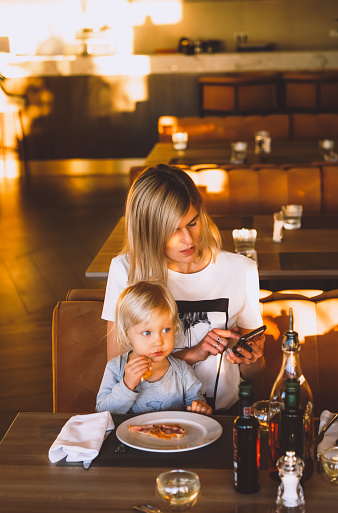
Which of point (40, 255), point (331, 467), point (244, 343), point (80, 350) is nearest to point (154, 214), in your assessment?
point (244, 343)

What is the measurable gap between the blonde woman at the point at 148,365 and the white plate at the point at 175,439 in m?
0.08

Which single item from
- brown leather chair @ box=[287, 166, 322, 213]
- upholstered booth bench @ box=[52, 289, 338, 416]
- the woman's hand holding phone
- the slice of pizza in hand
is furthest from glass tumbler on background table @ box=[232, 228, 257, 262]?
the slice of pizza in hand

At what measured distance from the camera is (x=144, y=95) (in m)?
9.60

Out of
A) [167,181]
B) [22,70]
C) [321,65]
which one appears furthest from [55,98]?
[167,181]

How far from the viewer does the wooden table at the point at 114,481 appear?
1484 millimetres

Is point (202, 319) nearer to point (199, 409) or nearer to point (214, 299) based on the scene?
point (214, 299)

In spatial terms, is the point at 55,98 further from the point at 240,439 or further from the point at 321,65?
the point at 240,439

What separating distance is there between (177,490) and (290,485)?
22 centimetres

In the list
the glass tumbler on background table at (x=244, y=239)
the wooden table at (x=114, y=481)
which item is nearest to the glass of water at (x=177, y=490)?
the wooden table at (x=114, y=481)

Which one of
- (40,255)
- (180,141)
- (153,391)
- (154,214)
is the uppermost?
(154,214)

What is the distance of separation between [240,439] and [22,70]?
28.9 feet

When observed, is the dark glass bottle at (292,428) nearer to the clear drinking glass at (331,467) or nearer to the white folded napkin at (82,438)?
the clear drinking glass at (331,467)

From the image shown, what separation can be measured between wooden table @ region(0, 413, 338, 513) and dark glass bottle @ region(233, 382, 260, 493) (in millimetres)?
26

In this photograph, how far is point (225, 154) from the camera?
572 centimetres
